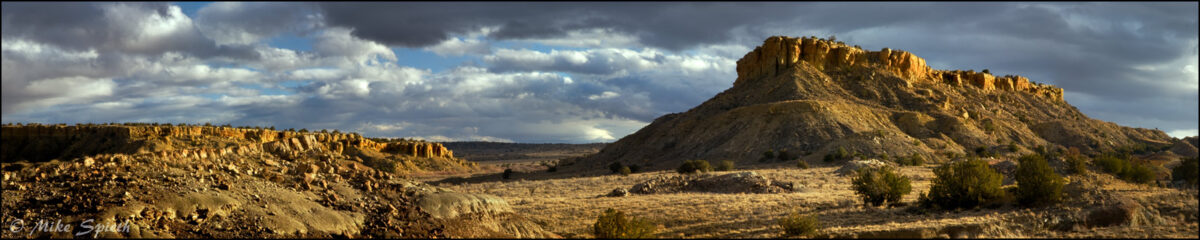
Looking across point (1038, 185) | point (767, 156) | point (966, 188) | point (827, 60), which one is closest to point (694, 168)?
point (767, 156)

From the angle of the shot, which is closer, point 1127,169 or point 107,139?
point 1127,169

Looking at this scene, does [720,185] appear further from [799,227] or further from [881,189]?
[799,227]

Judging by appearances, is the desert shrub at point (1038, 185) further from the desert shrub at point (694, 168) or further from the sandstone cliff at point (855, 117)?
the sandstone cliff at point (855, 117)

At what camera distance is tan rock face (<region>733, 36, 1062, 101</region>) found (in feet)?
241

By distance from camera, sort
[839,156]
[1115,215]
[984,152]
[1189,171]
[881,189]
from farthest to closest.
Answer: [984,152]
[839,156]
[881,189]
[1189,171]
[1115,215]

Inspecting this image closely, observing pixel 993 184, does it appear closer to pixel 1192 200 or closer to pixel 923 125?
pixel 1192 200

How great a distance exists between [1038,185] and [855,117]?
40.2 meters

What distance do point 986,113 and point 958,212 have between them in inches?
2300

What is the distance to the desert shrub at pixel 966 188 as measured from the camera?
69.4 ft

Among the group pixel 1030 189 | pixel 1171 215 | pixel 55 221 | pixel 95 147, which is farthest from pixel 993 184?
pixel 95 147

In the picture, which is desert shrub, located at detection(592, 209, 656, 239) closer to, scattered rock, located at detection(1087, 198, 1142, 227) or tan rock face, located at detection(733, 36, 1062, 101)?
scattered rock, located at detection(1087, 198, 1142, 227)

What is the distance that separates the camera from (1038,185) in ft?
66.4

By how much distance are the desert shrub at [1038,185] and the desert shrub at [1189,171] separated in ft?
8.35

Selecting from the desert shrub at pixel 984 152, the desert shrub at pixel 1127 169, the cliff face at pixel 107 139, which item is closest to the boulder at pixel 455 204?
the cliff face at pixel 107 139
